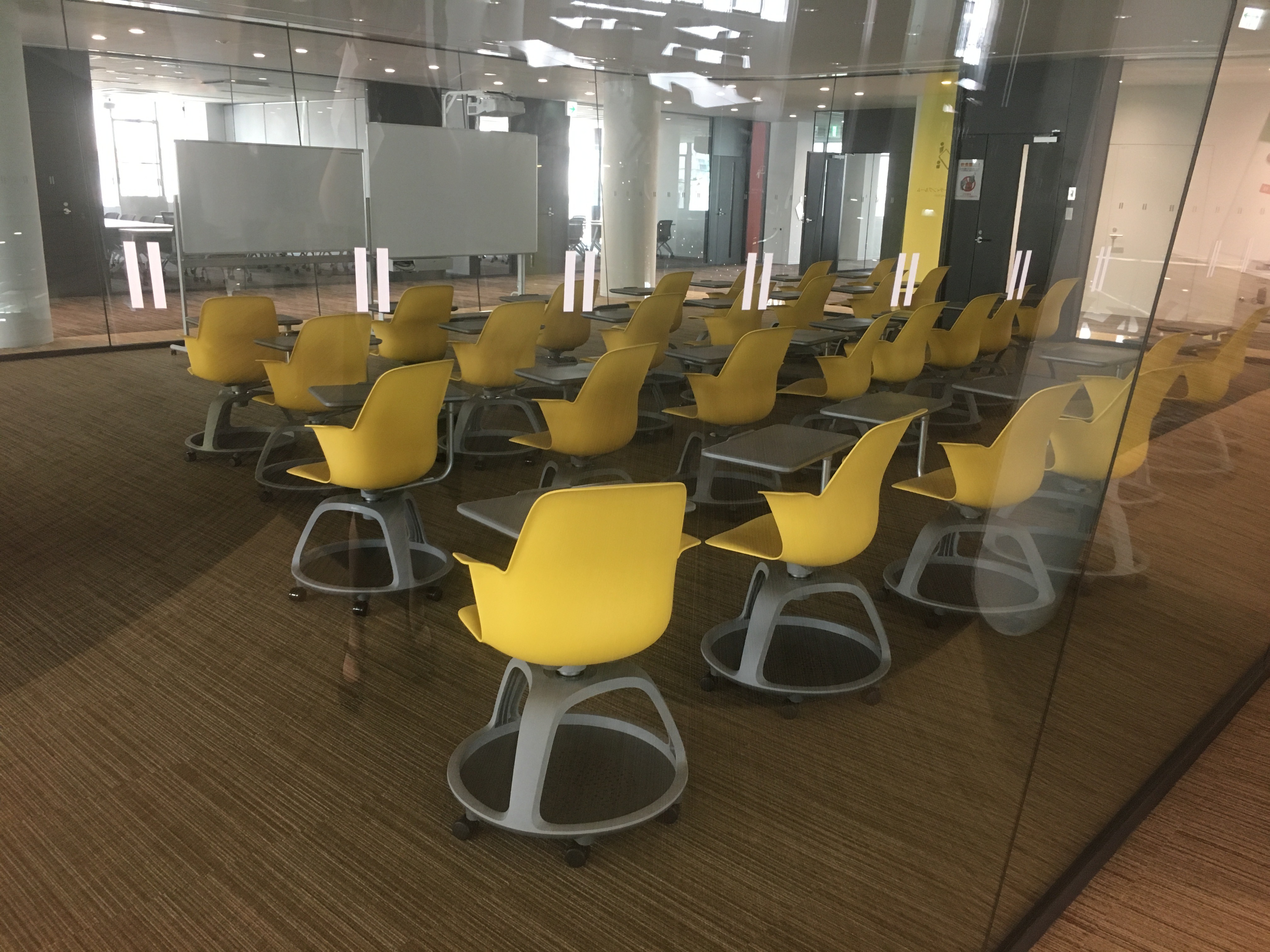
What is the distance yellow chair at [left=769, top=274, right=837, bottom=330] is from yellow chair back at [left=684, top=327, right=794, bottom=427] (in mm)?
1046

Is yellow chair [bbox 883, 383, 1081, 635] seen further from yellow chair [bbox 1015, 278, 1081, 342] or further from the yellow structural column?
the yellow structural column

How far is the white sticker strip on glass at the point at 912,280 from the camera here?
7.27 metres

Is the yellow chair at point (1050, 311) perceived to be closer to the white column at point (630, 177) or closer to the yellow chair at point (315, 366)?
the white column at point (630, 177)

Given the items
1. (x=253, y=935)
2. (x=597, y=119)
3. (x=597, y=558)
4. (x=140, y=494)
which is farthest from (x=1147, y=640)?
(x=140, y=494)

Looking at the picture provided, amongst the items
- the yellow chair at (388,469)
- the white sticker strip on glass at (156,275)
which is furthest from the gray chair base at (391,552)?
Answer: the white sticker strip on glass at (156,275)

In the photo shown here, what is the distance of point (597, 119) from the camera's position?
6113 millimetres

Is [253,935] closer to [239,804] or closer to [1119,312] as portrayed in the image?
[239,804]

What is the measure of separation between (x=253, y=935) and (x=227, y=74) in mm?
5546

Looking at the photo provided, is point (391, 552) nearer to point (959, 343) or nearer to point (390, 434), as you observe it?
point (390, 434)

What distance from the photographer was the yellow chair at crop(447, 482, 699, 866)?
233 cm

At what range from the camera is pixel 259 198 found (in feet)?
17.8

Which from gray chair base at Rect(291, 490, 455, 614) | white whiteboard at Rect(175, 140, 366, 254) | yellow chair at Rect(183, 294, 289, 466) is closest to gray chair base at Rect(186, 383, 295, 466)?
yellow chair at Rect(183, 294, 289, 466)

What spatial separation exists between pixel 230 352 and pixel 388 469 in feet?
7.96

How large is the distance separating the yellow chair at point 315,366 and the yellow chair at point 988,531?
298cm
